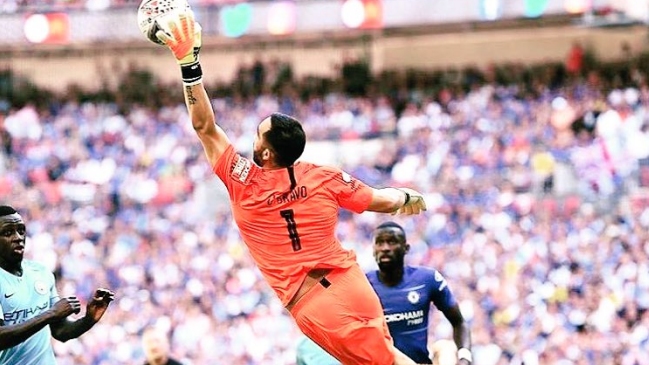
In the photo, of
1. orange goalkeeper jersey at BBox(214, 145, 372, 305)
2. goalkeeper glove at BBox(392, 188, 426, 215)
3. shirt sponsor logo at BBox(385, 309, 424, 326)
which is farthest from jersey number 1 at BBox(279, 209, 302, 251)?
shirt sponsor logo at BBox(385, 309, 424, 326)

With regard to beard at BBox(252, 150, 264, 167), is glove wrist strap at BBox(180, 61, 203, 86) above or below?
above

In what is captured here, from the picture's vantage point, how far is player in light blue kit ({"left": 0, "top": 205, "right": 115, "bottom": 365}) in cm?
657

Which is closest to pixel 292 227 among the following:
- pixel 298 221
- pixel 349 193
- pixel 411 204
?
pixel 298 221

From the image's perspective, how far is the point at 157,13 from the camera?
20.0 ft

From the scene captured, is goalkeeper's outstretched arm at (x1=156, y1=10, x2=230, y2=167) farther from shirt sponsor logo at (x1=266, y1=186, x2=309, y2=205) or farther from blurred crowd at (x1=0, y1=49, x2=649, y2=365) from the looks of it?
blurred crowd at (x1=0, y1=49, x2=649, y2=365)

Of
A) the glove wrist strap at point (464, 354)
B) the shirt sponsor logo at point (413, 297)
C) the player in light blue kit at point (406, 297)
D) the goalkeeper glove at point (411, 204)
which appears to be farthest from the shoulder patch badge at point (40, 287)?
the glove wrist strap at point (464, 354)

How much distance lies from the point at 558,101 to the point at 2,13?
14.0 meters

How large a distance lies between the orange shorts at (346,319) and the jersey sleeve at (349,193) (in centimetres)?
37

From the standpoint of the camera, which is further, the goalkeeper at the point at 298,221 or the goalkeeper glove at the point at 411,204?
the goalkeeper glove at the point at 411,204

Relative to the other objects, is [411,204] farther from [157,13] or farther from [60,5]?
[60,5]

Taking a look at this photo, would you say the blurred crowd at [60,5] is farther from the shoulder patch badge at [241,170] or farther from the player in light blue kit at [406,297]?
the shoulder patch badge at [241,170]

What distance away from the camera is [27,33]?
27891 mm

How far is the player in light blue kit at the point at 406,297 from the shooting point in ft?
26.7

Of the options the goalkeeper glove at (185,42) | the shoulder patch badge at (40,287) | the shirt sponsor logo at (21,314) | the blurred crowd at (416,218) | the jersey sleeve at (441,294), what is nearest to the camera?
the goalkeeper glove at (185,42)
